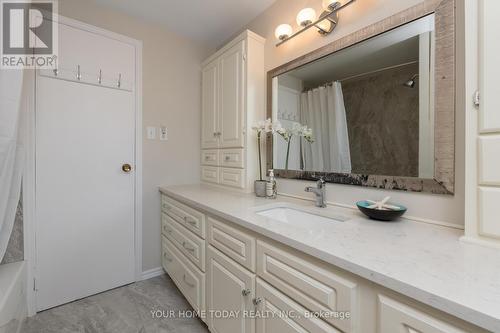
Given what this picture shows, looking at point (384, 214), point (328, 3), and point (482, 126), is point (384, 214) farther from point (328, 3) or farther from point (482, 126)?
point (328, 3)

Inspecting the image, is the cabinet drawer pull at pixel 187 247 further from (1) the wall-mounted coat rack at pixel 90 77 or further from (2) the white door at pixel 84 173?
(1) the wall-mounted coat rack at pixel 90 77

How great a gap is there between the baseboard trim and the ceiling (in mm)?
2321

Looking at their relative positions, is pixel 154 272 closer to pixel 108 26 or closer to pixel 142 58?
pixel 142 58

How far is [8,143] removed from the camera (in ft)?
3.09

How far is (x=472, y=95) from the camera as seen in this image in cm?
78

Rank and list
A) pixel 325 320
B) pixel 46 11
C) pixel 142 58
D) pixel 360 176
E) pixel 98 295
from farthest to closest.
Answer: pixel 142 58 → pixel 98 295 → pixel 46 11 → pixel 360 176 → pixel 325 320

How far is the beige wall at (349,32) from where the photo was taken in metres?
0.90

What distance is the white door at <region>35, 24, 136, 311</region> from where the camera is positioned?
1.60 metres

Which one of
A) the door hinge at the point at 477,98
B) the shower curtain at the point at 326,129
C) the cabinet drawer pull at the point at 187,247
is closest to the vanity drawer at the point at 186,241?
the cabinet drawer pull at the point at 187,247

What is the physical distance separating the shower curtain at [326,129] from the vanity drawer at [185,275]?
1.05 m

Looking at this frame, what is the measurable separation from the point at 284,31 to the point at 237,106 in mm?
644

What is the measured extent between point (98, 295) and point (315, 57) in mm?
2464

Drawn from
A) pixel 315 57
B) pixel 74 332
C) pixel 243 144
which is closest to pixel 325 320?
pixel 243 144

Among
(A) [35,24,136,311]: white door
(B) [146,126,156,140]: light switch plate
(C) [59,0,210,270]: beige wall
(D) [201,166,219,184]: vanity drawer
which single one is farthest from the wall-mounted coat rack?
(D) [201,166,219,184]: vanity drawer
